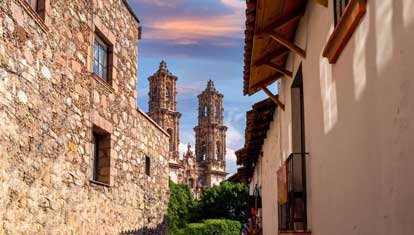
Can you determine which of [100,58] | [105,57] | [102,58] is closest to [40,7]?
[100,58]

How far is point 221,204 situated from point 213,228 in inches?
412

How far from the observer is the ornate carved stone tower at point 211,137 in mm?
79062

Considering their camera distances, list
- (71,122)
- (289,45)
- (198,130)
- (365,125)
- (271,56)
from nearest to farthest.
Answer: (365,125)
(289,45)
(271,56)
(71,122)
(198,130)

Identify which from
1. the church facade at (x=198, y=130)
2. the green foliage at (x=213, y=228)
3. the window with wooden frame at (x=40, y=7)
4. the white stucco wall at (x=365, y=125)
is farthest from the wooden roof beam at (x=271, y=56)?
the church facade at (x=198, y=130)

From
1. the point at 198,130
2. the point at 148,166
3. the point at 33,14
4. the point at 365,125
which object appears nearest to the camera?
the point at 365,125

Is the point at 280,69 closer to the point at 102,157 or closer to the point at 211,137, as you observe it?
the point at 102,157

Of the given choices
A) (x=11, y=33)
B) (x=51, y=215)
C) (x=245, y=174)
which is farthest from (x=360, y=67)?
(x=245, y=174)

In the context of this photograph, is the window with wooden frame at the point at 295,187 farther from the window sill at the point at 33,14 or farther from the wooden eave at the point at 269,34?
the window sill at the point at 33,14

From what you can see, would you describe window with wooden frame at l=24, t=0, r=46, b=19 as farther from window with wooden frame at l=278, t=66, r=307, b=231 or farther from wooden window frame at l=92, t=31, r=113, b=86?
window with wooden frame at l=278, t=66, r=307, b=231

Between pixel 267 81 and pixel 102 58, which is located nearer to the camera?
pixel 267 81

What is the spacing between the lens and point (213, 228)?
40.5 metres

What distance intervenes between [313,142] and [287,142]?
2300mm

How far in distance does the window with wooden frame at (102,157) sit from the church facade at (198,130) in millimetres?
57491

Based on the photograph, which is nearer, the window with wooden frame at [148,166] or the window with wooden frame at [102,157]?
the window with wooden frame at [102,157]
